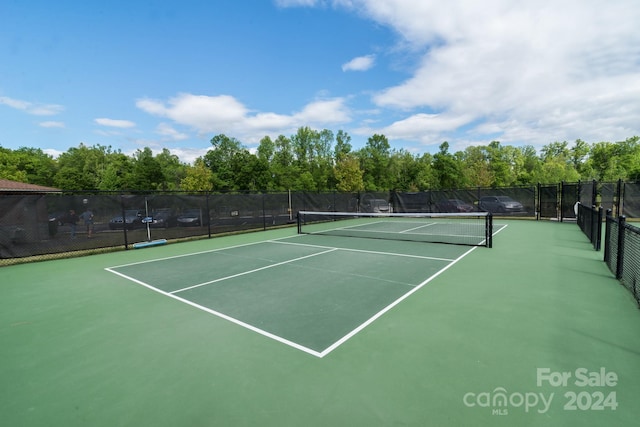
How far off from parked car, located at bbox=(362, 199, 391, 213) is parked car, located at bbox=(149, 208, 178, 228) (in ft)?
42.5

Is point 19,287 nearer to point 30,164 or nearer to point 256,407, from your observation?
point 256,407

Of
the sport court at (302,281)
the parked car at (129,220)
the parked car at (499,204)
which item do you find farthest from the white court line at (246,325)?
the parked car at (499,204)

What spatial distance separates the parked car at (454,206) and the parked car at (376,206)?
146 inches

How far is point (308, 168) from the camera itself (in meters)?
55.6

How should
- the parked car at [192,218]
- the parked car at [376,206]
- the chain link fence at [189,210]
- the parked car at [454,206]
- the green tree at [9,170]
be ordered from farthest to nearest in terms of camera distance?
1. the green tree at [9,170]
2. the parked car at [376,206]
3. the parked car at [454,206]
4. the parked car at [192,218]
5. the chain link fence at [189,210]

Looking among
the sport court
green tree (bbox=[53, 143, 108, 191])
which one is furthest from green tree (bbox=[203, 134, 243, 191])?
the sport court

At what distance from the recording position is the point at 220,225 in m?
13.5

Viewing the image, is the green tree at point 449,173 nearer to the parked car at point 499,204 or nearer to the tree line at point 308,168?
the tree line at point 308,168

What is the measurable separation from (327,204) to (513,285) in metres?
13.8

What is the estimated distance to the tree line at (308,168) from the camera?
43812 mm

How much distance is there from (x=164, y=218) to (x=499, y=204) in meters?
19.4

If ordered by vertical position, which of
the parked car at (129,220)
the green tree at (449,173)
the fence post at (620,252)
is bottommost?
the fence post at (620,252)

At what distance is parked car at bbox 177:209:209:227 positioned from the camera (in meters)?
12.4

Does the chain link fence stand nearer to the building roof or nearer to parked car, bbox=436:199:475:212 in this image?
parked car, bbox=436:199:475:212
